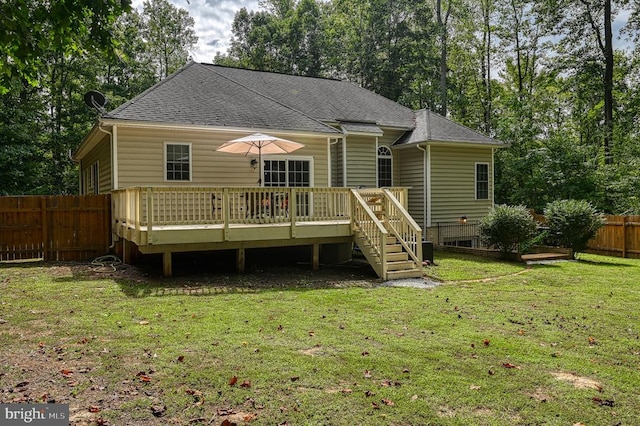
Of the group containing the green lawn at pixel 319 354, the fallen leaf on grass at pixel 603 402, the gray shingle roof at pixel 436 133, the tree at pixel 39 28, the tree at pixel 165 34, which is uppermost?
the tree at pixel 165 34

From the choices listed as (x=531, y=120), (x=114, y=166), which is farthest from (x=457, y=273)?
(x=531, y=120)

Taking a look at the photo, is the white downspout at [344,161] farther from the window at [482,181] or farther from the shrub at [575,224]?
the shrub at [575,224]

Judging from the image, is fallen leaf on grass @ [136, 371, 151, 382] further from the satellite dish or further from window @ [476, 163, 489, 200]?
window @ [476, 163, 489, 200]

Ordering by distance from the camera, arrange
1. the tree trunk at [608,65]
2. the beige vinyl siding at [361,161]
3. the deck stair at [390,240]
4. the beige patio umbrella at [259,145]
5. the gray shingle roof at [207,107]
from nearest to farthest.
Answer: the deck stair at [390,240], the beige patio umbrella at [259,145], the gray shingle roof at [207,107], the beige vinyl siding at [361,161], the tree trunk at [608,65]

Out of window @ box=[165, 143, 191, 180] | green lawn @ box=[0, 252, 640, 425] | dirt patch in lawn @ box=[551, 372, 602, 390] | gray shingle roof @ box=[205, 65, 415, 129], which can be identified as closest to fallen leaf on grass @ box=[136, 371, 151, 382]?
green lawn @ box=[0, 252, 640, 425]

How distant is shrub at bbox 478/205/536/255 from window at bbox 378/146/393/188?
5.11 meters

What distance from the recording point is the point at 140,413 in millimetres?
3334

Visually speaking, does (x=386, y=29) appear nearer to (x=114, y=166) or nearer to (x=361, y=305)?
(x=114, y=166)

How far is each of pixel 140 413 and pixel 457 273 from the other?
8376 millimetres

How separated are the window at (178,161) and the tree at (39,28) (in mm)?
6378

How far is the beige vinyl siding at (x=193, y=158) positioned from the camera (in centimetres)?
1134

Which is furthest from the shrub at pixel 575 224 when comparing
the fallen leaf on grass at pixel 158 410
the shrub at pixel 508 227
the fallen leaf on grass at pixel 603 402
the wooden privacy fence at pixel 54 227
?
the fallen leaf on grass at pixel 158 410

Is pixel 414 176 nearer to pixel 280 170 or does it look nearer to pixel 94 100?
pixel 280 170

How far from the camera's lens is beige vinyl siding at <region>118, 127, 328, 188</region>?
37.2ft
